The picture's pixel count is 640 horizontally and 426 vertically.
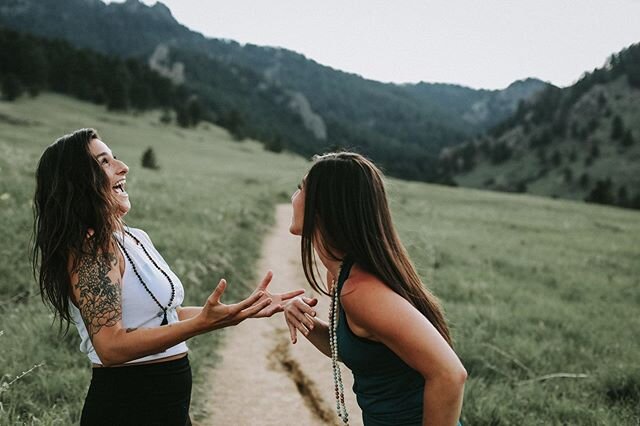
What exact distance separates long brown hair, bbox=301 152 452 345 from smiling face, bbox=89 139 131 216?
3.51 ft

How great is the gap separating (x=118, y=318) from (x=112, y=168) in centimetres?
83

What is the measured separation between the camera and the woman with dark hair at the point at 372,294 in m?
2.04

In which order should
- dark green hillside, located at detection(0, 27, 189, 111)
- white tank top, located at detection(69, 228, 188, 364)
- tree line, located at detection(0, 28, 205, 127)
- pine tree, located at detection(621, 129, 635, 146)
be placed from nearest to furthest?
white tank top, located at detection(69, 228, 188, 364)
dark green hillside, located at detection(0, 27, 189, 111)
tree line, located at detection(0, 28, 205, 127)
pine tree, located at detection(621, 129, 635, 146)

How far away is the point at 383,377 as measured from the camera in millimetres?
2320

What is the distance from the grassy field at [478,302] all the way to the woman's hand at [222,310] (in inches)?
39.1

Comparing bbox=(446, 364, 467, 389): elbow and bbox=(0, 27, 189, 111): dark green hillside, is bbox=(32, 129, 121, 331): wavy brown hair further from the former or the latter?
bbox=(0, 27, 189, 111): dark green hillside

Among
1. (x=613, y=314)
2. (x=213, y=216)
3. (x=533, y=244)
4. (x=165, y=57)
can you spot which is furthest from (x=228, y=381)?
(x=165, y=57)

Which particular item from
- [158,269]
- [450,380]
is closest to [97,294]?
[158,269]

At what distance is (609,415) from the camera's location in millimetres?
4730

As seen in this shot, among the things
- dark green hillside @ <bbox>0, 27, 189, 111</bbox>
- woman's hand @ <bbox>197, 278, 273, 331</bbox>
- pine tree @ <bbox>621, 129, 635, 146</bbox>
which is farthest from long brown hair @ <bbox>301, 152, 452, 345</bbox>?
pine tree @ <bbox>621, 129, 635, 146</bbox>

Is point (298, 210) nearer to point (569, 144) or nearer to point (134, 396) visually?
point (134, 396)

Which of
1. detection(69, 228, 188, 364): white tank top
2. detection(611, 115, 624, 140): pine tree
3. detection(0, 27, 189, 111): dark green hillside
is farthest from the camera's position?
detection(611, 115, 624, 140): pine tree

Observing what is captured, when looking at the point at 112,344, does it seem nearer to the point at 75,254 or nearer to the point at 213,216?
the point at 75,254

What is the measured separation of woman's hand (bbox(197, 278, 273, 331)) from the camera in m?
2.13
